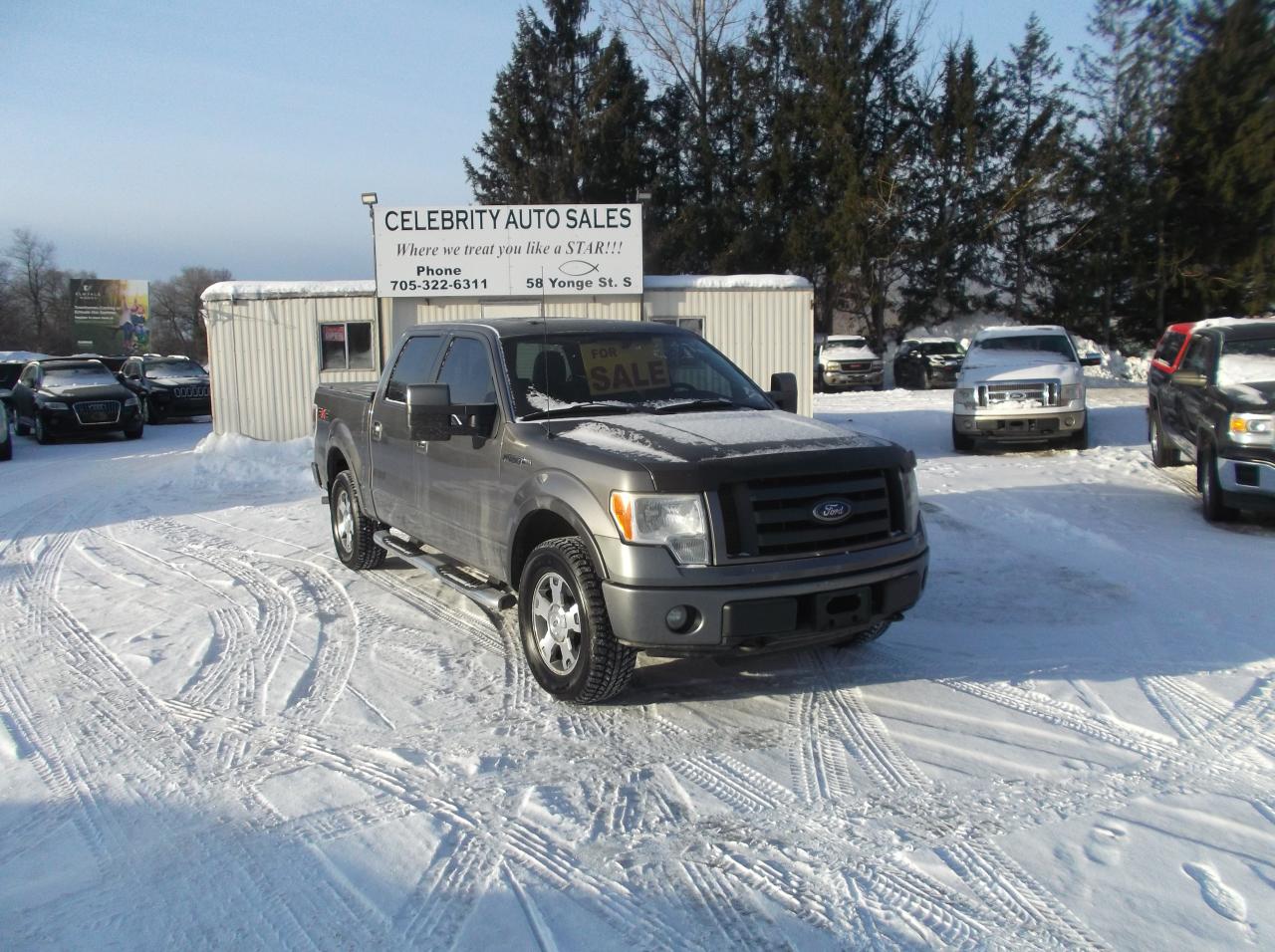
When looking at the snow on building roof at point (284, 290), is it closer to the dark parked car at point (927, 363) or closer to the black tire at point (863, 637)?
the black tire at point (863, 637)

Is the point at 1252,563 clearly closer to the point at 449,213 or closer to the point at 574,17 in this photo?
the point at 449,213

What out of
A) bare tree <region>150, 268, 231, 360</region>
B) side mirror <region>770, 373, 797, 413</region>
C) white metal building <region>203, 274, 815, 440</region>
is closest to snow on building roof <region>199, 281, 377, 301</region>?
white metal building <region>203, 274, 815, 440</region>

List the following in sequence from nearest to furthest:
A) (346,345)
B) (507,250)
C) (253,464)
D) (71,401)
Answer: (253,464) → (507,250) → (346,345) → (71,401)

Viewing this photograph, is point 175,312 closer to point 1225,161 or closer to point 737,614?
point 1225,161

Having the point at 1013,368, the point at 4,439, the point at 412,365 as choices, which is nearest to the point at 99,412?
the point at 4,439

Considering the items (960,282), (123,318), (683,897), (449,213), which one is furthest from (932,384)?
(123,318)

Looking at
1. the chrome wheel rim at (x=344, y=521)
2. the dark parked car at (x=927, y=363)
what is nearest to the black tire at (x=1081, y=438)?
the chrome wheel rim at (x=344, y=521)

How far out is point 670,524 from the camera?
4508 mm

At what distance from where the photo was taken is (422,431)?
18.4ft

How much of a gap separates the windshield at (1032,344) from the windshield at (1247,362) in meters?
5.42

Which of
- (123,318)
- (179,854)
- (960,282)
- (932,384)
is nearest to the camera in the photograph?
(179,854)

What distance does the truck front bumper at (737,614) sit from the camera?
4.43 m

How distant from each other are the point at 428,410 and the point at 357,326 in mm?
14045

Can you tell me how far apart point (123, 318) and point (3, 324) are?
434 inches
